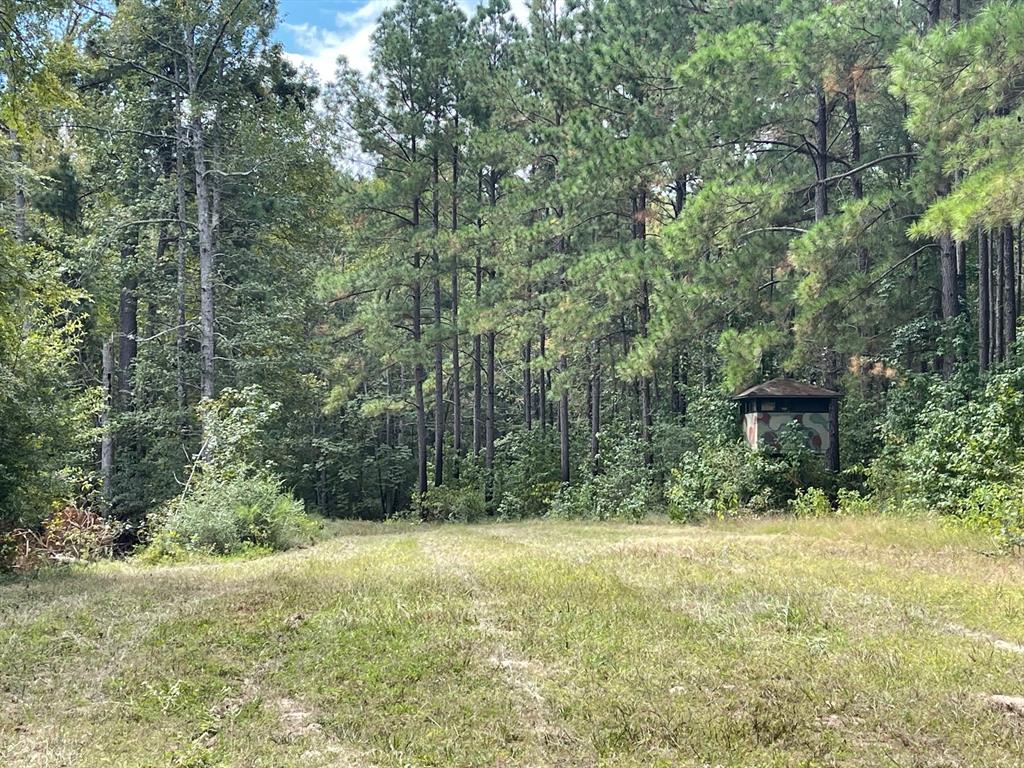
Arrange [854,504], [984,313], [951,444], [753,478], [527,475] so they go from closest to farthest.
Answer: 1. [951,444]
2. [984,313]
3. [854,504]
4. [753,478]
5. [527,475]

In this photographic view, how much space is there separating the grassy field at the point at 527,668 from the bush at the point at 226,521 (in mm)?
3846

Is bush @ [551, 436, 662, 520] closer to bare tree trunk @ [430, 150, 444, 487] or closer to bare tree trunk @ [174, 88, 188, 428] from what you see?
bare tree trunk @ [430, 150, 444, 487]

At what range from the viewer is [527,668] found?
13.7 feet

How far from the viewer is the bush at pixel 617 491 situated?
726 inches

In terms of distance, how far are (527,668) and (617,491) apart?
52.1 feet

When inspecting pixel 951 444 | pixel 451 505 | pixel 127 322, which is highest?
pixel 127 322

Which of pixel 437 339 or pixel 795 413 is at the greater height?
pixel 437 339

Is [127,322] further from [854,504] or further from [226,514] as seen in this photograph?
[854,504]

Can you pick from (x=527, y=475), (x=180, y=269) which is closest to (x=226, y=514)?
(x=180, y=269)

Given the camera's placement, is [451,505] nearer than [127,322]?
Yes

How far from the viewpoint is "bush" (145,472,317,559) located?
11.5 m

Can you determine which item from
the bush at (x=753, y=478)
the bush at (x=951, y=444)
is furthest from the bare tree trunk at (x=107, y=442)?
the bush at (x=951, y=444)

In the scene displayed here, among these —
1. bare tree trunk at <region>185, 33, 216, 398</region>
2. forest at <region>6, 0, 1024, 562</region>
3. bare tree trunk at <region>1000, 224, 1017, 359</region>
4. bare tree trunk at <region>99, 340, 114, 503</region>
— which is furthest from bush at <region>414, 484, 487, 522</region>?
bare tree trunk at <region>1000, 224, 1017, 359</region>

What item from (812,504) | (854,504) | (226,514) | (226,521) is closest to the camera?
(226,521)
